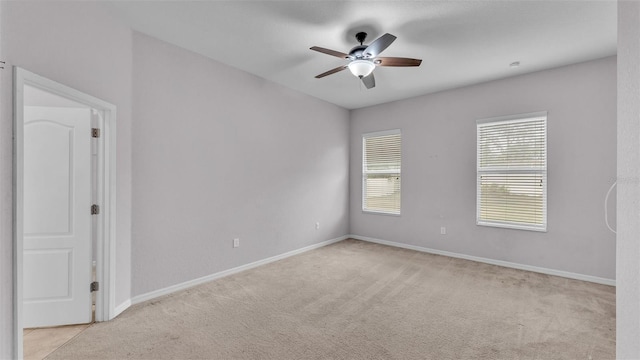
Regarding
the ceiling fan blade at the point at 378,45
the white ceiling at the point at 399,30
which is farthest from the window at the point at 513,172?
the ceiling fan blade at the point at 378,45

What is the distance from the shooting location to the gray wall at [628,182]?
1062 millimetres

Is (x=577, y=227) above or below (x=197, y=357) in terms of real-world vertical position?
above

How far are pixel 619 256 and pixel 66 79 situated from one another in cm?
358

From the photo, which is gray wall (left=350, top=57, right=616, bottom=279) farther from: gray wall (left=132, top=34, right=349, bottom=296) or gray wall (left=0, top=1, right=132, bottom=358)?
gray wall (left=0, top=1, right=132, bottom=358)

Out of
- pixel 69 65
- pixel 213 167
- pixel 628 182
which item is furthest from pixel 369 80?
pixel 69 65

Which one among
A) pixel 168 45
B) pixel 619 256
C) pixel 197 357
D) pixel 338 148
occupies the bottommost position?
pixel 197 357

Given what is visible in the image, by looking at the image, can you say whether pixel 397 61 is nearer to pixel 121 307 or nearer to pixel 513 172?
pixel 513 172

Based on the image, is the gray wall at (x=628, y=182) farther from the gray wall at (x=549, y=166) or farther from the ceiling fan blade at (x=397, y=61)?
the gray wall at (x=549, y=166)

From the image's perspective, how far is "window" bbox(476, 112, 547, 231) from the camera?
3898 mm

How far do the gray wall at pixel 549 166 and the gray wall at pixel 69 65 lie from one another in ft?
14.0

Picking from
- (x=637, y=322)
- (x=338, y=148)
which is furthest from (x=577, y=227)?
(x=338, y=148)

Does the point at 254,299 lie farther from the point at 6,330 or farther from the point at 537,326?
the point at 537,326

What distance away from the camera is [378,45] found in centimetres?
255

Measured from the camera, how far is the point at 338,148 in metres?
5.72
